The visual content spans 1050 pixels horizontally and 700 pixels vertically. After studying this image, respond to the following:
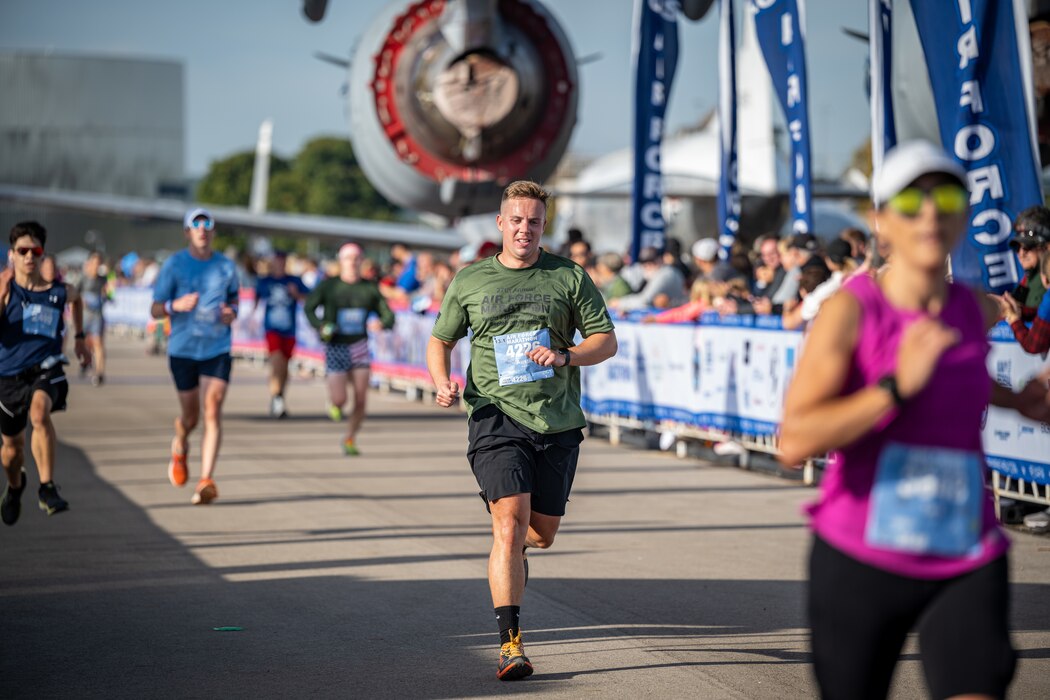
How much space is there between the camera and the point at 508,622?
18.6 feet

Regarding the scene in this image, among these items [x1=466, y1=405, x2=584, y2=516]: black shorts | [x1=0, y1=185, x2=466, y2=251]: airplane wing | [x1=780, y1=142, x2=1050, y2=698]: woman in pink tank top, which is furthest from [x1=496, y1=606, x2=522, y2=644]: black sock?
[x1=0, y1=185, x2=466, y2=251]: airplane wing

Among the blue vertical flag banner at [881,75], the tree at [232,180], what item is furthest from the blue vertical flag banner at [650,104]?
the tree at [232,180]

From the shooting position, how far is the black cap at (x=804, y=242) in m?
12.5

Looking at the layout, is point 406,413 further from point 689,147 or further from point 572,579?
point 689,147

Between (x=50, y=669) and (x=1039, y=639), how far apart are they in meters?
4.24

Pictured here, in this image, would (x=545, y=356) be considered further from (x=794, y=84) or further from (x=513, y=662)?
(x=794, y=84)

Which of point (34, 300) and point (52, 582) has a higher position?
point (34, 300)

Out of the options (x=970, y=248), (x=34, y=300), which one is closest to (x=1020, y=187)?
(x=970, y=248)

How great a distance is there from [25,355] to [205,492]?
175 centimetres

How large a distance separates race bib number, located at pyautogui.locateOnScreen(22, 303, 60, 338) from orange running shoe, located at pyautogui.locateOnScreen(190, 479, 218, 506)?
5.45 feet

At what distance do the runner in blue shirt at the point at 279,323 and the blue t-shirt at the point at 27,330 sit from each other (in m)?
8.09

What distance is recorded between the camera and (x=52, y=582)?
761 cm

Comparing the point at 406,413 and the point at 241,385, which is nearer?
the point at 406,413

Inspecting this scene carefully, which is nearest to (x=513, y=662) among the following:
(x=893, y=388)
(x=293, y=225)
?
(x=893, y=388)
